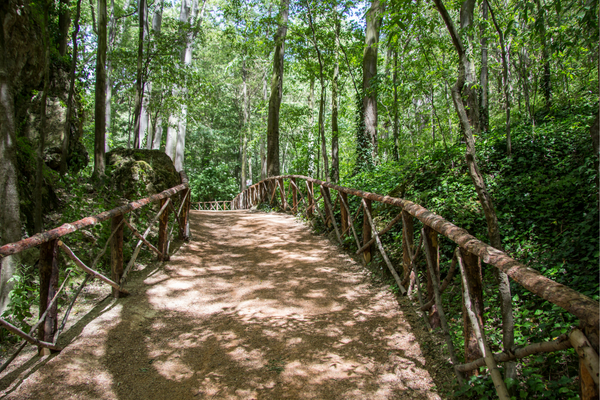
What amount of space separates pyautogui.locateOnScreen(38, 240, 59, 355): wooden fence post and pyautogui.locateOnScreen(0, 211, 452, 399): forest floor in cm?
19

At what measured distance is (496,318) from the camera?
10.5 feet

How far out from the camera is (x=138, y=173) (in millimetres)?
7492

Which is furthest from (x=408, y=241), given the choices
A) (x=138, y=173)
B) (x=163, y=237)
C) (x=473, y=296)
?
(x=138, y=173)

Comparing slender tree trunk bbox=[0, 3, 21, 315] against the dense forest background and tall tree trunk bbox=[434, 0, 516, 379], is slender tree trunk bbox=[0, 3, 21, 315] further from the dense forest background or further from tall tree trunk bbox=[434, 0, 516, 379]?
tall tree trunk bbox=[434, 0, 516, 379]

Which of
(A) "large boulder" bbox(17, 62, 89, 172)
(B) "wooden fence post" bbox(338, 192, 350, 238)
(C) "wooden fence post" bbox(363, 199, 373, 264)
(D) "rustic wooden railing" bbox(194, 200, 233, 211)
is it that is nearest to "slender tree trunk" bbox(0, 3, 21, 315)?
(A) "large boulder" bbox(17, 62, 89, 172)

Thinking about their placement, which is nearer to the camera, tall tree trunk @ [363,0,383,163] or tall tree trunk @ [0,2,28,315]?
tall tree trunk @ [0,2,28,315]

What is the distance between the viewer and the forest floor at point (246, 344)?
8.93 feet

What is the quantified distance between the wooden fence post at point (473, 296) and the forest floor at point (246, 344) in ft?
1.08

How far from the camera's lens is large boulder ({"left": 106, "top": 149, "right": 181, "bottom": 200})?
285 inches

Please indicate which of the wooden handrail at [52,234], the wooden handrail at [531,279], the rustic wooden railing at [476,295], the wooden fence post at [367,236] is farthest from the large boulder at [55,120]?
the wooden handrail at [531,279]

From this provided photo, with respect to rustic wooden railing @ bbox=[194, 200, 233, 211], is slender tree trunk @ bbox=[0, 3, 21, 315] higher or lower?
higher

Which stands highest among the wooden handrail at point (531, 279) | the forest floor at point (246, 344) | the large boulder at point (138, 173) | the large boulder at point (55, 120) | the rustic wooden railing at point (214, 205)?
the large boulder at point (55, 120)

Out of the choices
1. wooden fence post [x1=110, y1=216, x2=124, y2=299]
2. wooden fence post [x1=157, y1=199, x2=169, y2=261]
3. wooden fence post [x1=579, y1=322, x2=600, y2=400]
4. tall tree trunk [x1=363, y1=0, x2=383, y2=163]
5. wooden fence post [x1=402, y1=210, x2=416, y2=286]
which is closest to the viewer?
wooden fence post [x1=579, y1=322, x2=600, y2=400]

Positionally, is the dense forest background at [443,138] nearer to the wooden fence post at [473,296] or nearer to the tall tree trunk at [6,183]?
the tall tree trunk at [6,183]
